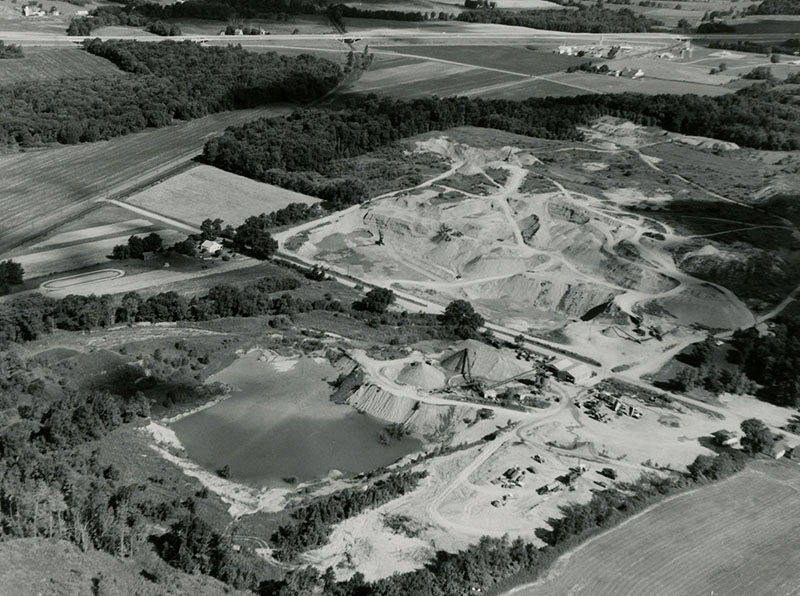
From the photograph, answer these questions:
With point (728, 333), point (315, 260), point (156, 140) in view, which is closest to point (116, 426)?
point (315, 260)

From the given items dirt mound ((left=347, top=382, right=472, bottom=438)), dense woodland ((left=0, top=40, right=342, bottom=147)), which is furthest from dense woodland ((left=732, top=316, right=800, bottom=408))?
dense woodland ((left=0, top=40, right=342, bottom=147))

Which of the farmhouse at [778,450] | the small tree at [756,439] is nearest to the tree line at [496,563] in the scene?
the small tree at [756,439]

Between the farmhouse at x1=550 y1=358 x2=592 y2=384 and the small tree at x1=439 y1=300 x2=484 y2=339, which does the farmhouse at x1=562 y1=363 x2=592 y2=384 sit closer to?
the farmhouse at x1=550 y1=358 x2=592 y2=384

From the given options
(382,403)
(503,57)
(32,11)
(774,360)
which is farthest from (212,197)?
(32,11)

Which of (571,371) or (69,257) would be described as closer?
(571,371)

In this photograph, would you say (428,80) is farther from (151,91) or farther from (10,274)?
(10,274)

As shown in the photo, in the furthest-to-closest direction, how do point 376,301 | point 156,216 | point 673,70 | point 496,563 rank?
point 673,70
point 156,216
point 376,301
point 496,563

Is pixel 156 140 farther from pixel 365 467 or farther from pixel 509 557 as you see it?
pixel 509 557
